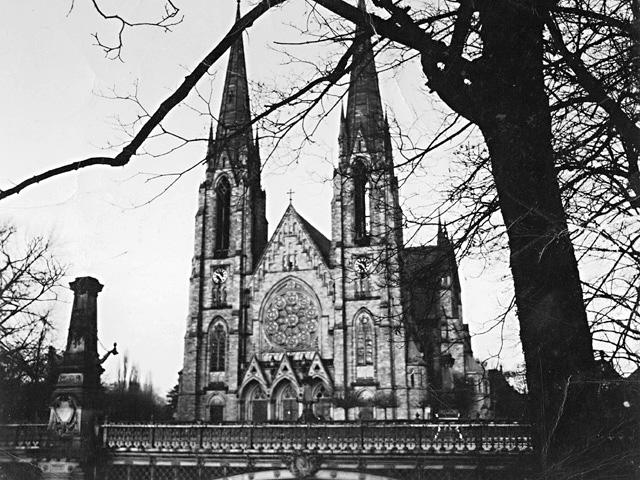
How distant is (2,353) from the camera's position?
12.7m

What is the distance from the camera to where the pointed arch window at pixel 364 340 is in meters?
37.4

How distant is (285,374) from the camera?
124ft

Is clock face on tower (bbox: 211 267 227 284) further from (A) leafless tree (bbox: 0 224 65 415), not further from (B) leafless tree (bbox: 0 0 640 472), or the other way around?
(B) leafless tree (bbox: 0 0 640 472)

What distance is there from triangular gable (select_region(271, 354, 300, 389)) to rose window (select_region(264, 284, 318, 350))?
174cm

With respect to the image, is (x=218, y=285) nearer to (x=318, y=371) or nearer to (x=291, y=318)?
(x=291, y=318)

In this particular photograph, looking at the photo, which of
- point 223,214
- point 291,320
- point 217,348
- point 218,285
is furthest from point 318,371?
point 223,214

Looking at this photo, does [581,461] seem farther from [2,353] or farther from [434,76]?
[2,353]

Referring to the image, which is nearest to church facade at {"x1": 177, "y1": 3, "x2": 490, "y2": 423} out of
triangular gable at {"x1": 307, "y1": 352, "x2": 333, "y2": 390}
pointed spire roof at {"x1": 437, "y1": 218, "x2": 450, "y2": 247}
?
triangular gable at {"x1": 307, "y1": 352, "x2": 333, "y2": 390}

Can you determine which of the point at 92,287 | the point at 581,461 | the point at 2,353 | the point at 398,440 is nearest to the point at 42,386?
the point at 92,287

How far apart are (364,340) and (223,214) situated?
1317 centimetres

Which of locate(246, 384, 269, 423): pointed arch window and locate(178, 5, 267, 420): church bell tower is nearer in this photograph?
locate(246, 384, 269, 423): pointed arch window

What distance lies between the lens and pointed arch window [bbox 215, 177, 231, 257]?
141 ft

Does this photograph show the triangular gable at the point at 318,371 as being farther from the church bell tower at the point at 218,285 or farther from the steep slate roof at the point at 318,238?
the steep slate roof at the point at 318,238

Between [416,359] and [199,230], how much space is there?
1687cm
